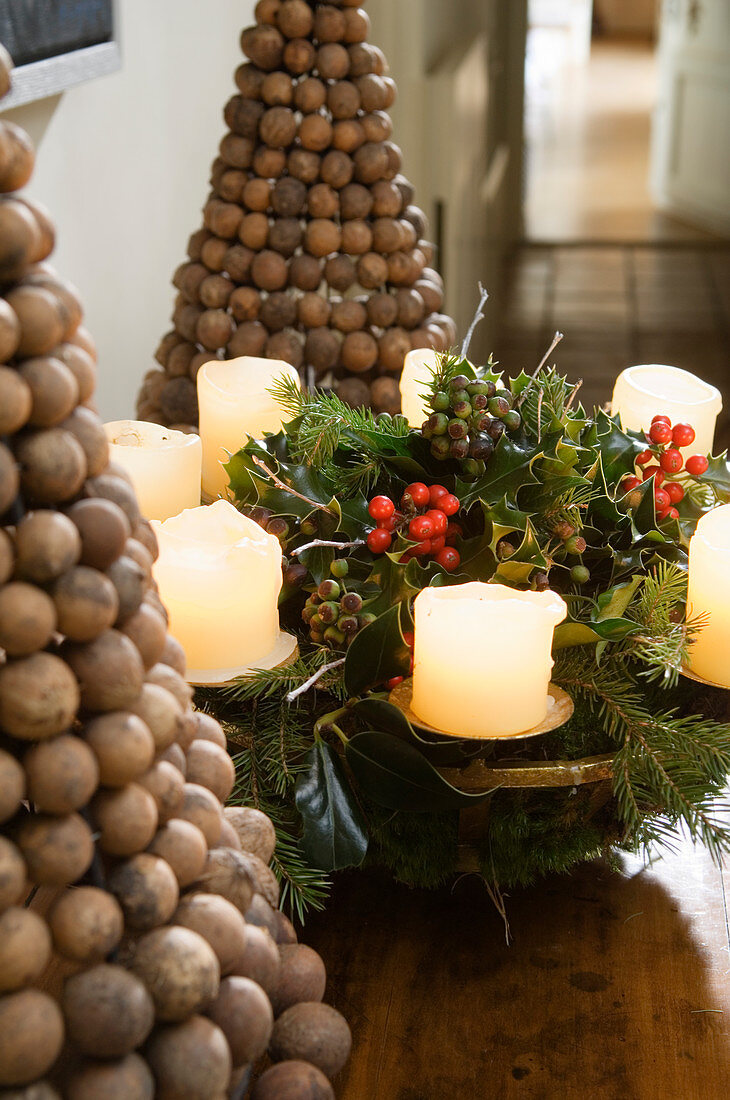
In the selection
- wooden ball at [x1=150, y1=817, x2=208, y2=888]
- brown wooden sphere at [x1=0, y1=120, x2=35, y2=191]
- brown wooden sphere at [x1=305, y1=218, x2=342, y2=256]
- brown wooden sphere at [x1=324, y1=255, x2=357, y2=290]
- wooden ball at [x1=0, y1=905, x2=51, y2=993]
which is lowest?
→ wooden ball at [x1=150, y1=817, x2=208, y2=888]

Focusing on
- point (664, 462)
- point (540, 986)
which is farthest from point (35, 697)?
point (664, 462)

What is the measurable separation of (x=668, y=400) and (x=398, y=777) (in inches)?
14.3

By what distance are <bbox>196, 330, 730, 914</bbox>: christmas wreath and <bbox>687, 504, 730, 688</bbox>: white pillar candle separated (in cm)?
1

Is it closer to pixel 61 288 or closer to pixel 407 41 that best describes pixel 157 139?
pixel 407 41

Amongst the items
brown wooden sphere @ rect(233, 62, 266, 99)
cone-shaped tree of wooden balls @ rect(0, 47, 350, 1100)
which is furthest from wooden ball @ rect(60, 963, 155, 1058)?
brown wooden sphere @ rect(233, 62, 266, 99)

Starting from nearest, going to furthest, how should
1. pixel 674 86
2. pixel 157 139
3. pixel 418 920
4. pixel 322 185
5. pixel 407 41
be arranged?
pixel 418 920 < pixel 322 185 < pixel 157 139 < pixel 407 41 < pixel 674 86

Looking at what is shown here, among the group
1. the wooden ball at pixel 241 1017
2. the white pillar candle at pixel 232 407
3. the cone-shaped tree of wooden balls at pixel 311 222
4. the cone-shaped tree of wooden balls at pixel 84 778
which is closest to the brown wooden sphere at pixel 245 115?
the cone-shaped tree of wooden balls at pixel 311 222

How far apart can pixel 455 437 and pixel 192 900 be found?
330mm

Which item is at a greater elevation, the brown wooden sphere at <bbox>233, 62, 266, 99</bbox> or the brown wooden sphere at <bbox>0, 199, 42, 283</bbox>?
the brown wooden sphere at <bbox>0, 199, 42, 283</bbox>

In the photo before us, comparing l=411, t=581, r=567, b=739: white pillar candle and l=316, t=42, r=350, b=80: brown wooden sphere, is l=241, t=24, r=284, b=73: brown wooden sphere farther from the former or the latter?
l=411, t=581, r=567, b=739: white pillar candle

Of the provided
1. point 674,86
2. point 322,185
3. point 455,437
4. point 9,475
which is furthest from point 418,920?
point 674,86

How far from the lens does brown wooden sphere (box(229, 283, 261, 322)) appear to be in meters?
0.89

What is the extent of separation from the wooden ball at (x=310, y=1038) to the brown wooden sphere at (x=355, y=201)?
632 mm

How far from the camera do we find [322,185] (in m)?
0.87
